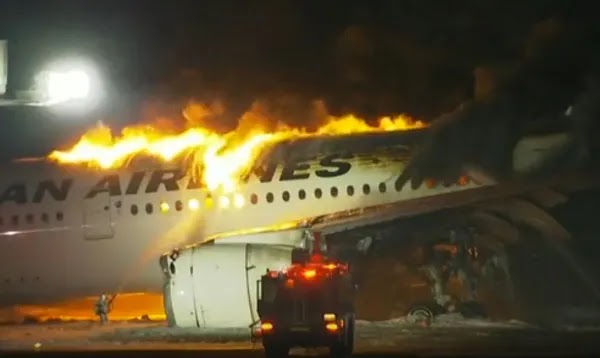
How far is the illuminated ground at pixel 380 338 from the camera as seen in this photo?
20578mm

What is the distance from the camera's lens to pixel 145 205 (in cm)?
2556

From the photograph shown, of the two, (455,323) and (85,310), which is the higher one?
(85,310)

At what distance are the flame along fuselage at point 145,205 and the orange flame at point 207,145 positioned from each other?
298mm

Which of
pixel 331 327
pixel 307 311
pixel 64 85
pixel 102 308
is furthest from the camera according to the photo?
pixel 64 85

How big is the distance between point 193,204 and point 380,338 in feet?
16.1

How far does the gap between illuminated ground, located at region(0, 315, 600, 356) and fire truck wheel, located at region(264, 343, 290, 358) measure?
727mm

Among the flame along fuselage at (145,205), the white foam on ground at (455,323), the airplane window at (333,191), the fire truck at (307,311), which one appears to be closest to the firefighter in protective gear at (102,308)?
the flame along fuselage at (145,205)

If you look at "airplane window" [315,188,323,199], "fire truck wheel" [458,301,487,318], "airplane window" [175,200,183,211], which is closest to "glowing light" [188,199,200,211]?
"airplane window" [175,200,183,211]

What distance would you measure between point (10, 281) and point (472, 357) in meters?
11.3

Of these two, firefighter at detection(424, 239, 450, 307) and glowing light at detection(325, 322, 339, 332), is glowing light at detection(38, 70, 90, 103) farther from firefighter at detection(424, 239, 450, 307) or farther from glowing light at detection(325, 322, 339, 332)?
glowing light at detection(325, 322, 339, 332)

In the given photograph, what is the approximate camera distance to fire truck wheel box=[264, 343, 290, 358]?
62.7 feet

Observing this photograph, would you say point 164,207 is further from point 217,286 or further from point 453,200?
point 453,200

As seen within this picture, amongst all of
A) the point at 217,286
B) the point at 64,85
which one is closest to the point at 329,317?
the point at 217,286

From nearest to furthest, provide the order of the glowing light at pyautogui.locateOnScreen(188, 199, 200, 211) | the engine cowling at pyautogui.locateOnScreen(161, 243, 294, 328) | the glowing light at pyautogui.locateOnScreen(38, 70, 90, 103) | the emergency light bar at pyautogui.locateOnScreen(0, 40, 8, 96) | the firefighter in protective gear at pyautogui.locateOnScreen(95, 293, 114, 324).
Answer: the engine cowling at pyautogui.locateOnScreen(161, 243, 294, 328) → the glowing light at pyautogui.locateOnScreen(188, 199, 200, 211) → the firefighter in protective gear at pyautogui.locateOnScreen(95, 293, 114, 324) → the glowing light at pyautogui.locateOnScreen(38, 70, 90, 103) → the emergency light bar at pyautogui.locateOnScreen(0, 40, 8, 96)
